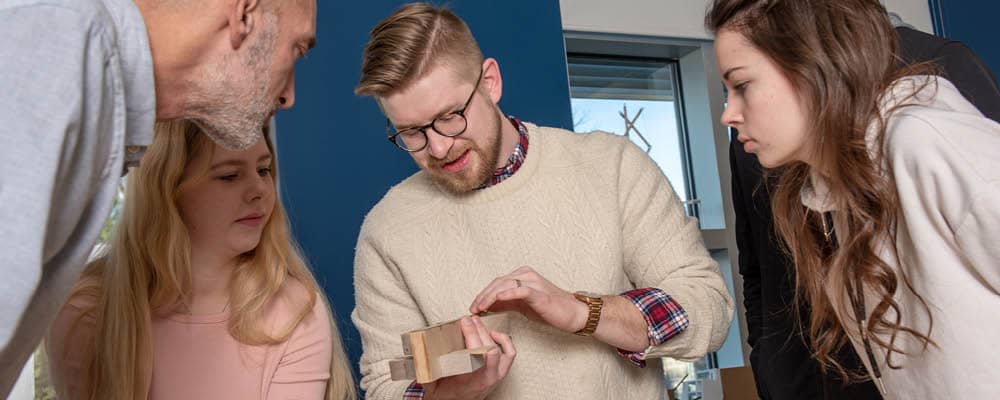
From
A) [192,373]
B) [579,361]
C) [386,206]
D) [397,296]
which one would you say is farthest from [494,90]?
[192,373]

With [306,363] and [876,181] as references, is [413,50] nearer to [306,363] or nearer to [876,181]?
[306,363]

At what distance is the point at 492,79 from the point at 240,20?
1005 millimetres

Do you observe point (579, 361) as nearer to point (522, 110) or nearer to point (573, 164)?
point (573, 164)

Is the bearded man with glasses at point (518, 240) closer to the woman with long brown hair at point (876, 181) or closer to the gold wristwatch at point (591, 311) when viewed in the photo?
the gold wristwatch at point (591, 311)

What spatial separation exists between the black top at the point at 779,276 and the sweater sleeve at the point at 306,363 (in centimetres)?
103

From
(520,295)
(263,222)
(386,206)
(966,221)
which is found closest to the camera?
(966,221)

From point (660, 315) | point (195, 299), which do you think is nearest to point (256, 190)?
point (195, 299)

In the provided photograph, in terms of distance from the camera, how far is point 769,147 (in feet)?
5.37

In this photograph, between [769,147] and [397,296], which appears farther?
[397,296]

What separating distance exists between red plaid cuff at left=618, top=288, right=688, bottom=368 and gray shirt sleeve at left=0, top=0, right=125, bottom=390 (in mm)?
1125

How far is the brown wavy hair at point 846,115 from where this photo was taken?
4.93 feet

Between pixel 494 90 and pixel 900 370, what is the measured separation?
1.06 meters

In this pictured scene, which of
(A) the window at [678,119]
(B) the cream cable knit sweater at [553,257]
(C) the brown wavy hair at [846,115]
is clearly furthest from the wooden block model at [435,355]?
(A) the window at [678,119]

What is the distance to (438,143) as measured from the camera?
1964 millimetres
